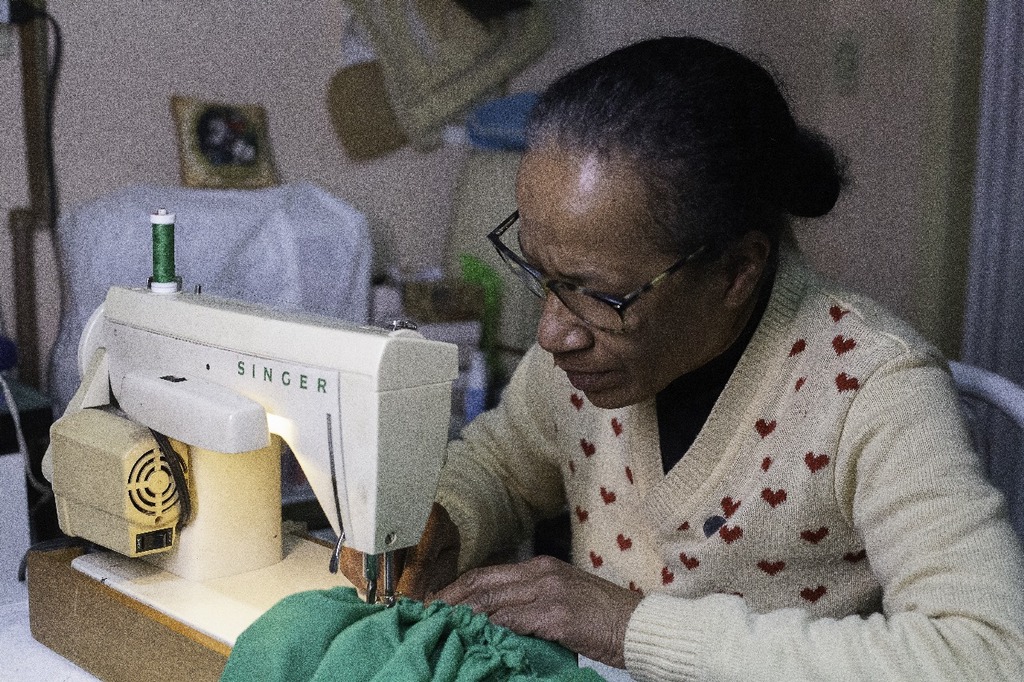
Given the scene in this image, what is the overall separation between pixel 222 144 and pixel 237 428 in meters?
0.62

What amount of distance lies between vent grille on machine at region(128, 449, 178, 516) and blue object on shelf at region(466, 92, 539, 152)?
860 millimetres

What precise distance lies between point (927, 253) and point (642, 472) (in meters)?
1.21

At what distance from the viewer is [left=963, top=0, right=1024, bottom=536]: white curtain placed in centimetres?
215

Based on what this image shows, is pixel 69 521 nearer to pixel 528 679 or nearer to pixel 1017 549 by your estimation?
pixel 528 679

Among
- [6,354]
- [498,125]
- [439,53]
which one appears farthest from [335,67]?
[6,354]

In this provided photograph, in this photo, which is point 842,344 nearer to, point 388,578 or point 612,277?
point 612,277

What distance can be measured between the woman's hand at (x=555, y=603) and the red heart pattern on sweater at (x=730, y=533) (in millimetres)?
169

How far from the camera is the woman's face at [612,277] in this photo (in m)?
1.08

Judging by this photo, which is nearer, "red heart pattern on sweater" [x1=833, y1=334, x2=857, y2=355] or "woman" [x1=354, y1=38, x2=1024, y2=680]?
"woman" [x1=354, y1=38, x2=1024, y2=680]

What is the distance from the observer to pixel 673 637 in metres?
1.07

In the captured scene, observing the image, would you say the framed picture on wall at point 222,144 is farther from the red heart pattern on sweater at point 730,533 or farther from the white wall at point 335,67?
the red heart pattern on sweater at point 730,533

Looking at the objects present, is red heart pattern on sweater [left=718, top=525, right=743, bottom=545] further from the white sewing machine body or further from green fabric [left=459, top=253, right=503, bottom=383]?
green fabric [left=459, top=253, right=503, bottom=383]

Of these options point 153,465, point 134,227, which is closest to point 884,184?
point 134,227

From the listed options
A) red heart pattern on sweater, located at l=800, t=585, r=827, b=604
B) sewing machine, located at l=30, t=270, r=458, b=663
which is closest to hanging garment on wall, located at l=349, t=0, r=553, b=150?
sewing machine, located at l=30, t=270, r=458, b=663
